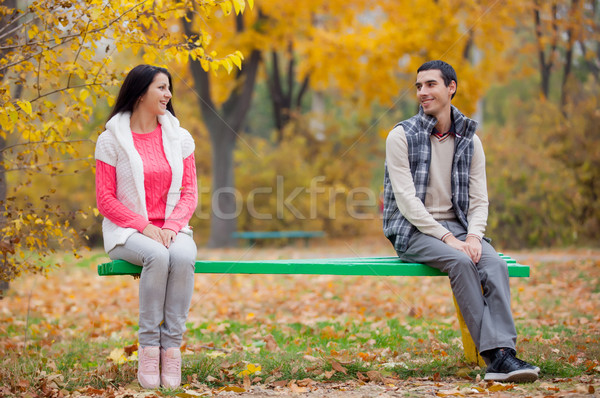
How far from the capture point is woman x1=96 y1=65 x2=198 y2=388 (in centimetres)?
324

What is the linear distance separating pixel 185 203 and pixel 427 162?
1470mm

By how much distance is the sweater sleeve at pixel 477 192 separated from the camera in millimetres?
3674

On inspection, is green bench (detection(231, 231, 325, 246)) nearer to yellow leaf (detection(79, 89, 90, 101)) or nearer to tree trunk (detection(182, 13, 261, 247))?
tree trunk (detection(182, 13, 261, 247))

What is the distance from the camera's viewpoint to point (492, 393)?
2.99 meters

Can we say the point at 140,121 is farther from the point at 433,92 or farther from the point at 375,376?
the point at 375,376

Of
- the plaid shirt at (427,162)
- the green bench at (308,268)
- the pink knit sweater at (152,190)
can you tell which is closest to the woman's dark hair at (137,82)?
the pink knit sweater at (152,190)

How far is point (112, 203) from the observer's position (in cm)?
342

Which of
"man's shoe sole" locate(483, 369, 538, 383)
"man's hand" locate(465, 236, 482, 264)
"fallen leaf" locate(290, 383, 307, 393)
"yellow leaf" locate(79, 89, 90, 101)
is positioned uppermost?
"yellow leaf" locate(79, 89, 90, 101)

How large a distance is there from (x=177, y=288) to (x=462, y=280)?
154 centimetres

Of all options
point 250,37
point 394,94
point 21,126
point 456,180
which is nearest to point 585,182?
point 394,94

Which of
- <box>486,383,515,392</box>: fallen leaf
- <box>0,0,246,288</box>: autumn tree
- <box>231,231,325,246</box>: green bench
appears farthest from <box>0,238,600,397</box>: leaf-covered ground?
<box>231,231,325,246</box>: green bench

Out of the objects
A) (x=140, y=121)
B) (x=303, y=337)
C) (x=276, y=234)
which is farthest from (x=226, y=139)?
(x=140, y=121)

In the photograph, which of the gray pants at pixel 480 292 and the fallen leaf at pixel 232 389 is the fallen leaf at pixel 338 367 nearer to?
the fallen leaf at pixel 232 389

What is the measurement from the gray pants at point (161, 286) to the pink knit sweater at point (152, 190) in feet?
0.50
